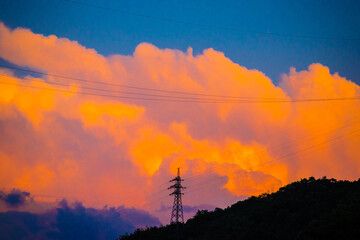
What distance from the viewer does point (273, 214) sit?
4756 inches

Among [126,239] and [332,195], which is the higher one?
[332,195]

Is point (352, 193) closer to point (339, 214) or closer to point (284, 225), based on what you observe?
point (284, 225)

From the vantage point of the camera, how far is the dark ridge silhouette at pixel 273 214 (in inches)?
4213

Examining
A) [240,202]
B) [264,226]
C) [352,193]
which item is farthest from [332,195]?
[240,202]

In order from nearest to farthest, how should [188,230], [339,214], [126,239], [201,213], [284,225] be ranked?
1. [339,214]
2. [284,225]
3. [188,230]
4. [126,239]
5. [201,213]

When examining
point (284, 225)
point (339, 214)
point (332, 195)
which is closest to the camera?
point (339, 214)

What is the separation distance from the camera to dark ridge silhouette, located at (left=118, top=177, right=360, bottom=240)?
107000 mm

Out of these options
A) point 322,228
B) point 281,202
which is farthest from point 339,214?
point 281,202

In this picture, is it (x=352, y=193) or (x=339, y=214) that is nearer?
(x=339, y=214)

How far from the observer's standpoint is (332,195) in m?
121

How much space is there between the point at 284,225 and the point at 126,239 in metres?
62.4

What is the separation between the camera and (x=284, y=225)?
110 m

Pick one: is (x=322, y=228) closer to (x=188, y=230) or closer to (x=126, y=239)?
(x=188, y=230)

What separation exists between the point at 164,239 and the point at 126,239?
23.8 meters
